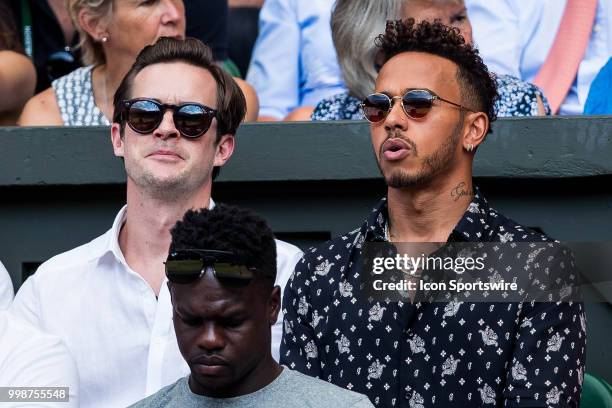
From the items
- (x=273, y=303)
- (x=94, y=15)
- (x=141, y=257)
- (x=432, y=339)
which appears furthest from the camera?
(x=94, y=15)

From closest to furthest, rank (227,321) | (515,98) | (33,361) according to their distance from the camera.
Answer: (227,321)
(33,361)
(515,98)

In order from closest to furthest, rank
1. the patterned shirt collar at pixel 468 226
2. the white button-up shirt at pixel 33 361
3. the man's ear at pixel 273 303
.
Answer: the man's ear at pixel 273 303, the white button-up shirt at pixel 33 361, the patterned shirt collar at pixel 468 226

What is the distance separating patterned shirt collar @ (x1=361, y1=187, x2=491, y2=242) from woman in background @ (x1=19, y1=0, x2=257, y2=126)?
4.33 feet

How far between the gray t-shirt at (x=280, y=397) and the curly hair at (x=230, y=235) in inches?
10.4

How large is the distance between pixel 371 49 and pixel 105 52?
1057mm

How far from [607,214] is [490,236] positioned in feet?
3.26

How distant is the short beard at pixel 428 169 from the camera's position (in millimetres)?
4121

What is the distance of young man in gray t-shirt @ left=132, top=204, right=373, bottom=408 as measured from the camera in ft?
10.7

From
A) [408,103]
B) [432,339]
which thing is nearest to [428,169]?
[408,103]

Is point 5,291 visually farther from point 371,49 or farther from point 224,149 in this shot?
point 371,49

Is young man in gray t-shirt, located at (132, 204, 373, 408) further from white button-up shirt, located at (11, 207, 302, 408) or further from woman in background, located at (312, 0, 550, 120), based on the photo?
woman in background, located at (312, 0, 550, 120)

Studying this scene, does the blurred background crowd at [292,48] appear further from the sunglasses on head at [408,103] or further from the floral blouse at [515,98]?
the sunglasses on head at [408,103]

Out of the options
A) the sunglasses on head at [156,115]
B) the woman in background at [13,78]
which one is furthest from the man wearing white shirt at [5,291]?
the woman in background at [13,78]

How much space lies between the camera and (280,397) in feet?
10.9
